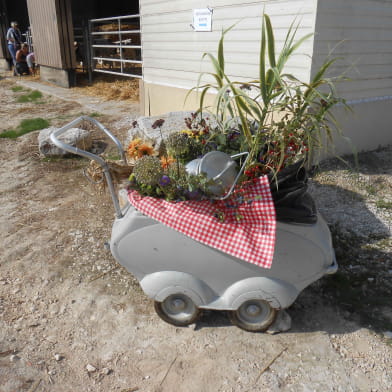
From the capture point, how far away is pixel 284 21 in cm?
427

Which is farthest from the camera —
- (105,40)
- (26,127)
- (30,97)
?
(105,40)

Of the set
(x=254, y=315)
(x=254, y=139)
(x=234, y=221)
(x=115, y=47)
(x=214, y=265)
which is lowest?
(x=254, y=315)

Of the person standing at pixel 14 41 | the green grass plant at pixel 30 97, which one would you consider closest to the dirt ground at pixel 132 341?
the green grass plant at pixel 30 97

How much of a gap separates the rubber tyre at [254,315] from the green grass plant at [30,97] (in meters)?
8.34

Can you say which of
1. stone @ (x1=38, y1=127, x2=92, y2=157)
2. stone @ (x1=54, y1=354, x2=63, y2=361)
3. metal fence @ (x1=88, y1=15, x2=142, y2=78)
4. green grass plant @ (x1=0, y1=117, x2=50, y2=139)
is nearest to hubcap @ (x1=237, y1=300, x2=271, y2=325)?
stone @ (x1=54, y1=354, x2=63, y2=361)

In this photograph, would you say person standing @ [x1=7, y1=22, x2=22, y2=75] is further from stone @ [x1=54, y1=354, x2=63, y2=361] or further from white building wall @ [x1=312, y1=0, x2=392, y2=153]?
stone @ [x1=54, y1=354, x2=63, y2=361]

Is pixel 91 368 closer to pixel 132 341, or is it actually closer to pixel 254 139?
pixel 132 341

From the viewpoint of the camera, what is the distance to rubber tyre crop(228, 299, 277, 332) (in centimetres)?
229

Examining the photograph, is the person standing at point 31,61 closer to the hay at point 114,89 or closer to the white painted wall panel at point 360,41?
the hay at point 114,89

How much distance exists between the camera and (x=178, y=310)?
2.37 metres

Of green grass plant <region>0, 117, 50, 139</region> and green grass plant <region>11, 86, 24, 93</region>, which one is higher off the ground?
green grass plant <region>11, 86, 24, 93</region>

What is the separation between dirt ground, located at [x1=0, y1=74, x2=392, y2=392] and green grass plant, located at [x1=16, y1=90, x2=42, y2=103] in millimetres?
6730

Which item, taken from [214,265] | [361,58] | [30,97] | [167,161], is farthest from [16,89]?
[214,265]

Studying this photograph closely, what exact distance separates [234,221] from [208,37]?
4125 millimetres
